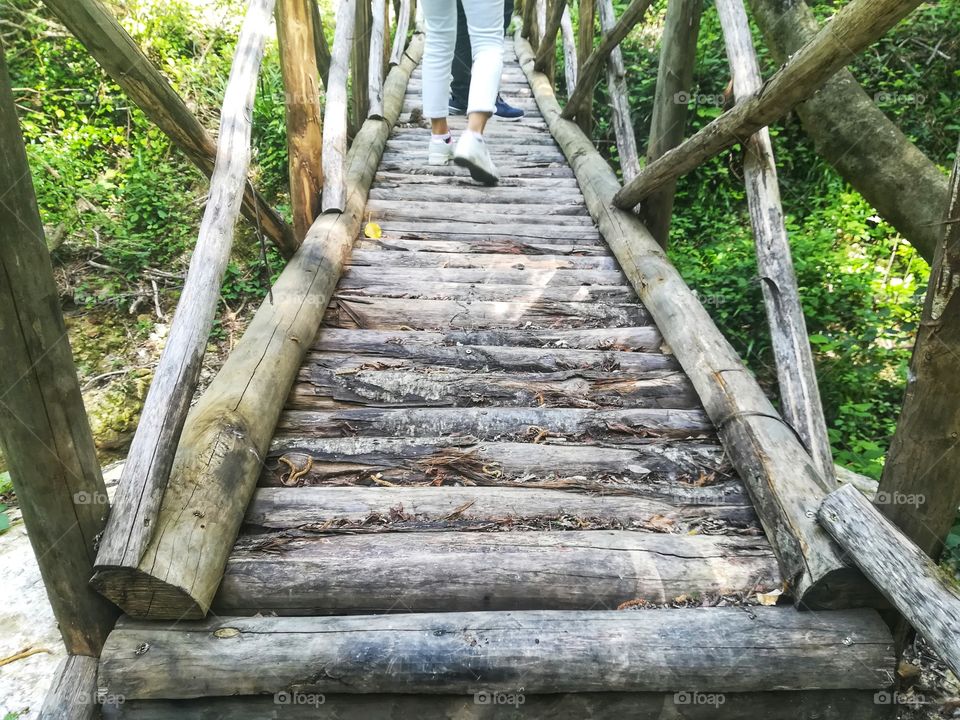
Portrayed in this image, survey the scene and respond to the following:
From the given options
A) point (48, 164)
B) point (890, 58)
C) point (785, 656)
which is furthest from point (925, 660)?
point (48, 164)

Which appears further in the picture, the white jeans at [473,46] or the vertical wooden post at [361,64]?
the vertical wooden post at [361,64]

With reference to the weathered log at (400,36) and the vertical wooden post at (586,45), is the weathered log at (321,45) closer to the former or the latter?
the vertical wooden post at (586,45)

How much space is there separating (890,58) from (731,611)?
562cm

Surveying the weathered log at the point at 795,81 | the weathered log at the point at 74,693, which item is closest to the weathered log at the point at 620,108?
the weathered log at the point at 795,81

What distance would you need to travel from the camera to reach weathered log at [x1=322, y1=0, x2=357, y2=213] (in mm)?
3281

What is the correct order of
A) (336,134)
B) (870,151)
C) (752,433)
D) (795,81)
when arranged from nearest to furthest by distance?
(752,433)
(795,81)
(870,151)
(336,134)

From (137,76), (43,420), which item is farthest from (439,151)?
(43,420)

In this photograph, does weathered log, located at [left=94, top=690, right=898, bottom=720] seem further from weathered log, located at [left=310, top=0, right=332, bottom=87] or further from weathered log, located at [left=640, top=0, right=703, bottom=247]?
weathered log, located at [left=310, top=0, right=332, bottom=87]

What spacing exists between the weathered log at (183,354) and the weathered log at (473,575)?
27cm

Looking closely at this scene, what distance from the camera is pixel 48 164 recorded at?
16.5 feet

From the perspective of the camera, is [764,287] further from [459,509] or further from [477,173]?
[477,173]

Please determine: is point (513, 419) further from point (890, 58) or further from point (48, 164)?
point (890, 58)

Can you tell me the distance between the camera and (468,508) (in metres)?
1.80

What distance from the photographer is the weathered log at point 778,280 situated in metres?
2.03
